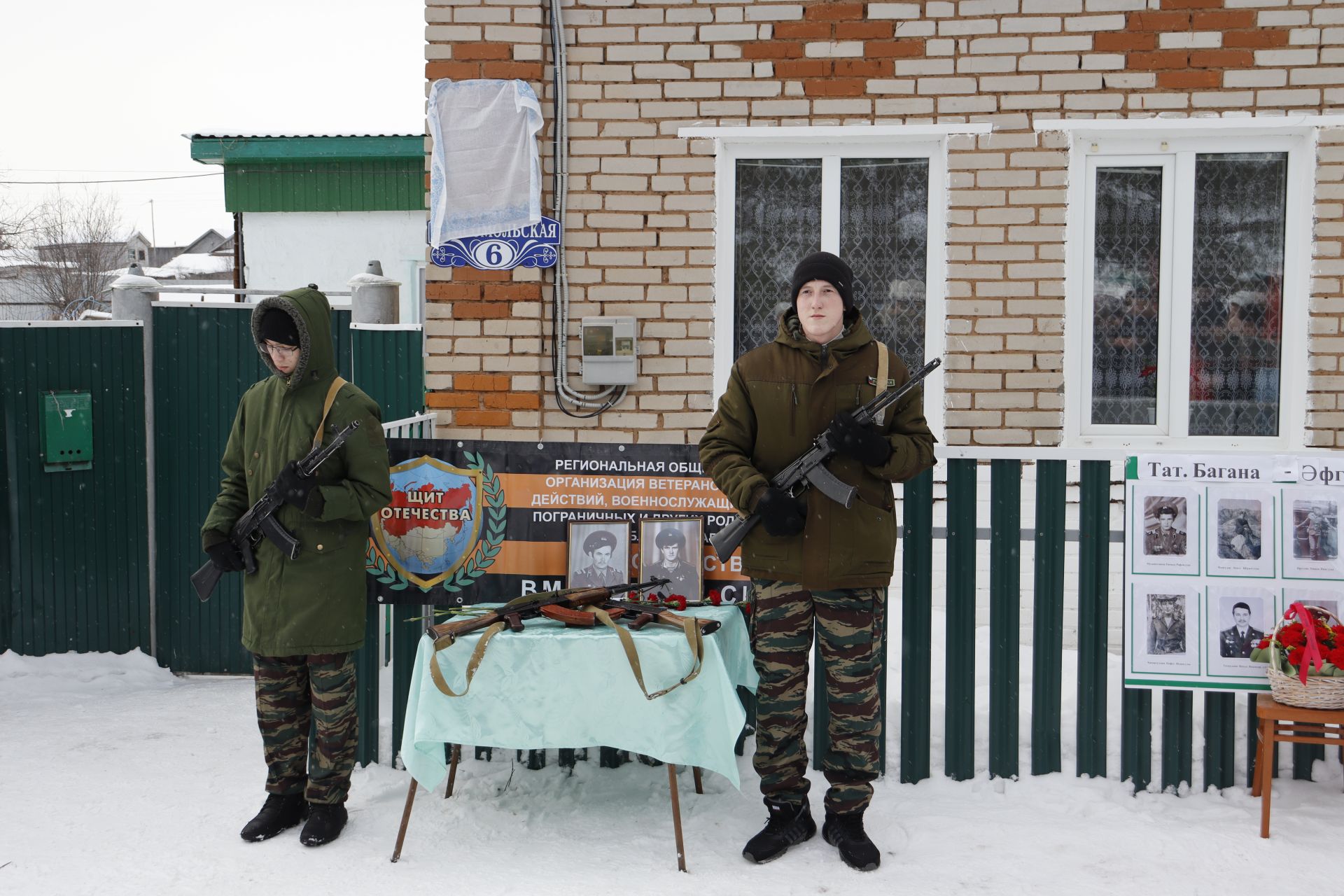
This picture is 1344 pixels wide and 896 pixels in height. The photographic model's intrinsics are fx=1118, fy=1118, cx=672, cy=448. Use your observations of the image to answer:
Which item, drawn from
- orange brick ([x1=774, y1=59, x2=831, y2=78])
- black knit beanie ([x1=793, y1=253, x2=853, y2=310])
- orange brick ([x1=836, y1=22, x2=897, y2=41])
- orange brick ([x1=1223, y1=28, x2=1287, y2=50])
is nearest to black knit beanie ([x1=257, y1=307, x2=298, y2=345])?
black knit beanie ([x1=793, y1=253, x2=853, y2=310])

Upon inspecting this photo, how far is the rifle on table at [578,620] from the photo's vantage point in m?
3.66

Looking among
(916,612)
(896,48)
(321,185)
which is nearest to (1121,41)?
(896,48)

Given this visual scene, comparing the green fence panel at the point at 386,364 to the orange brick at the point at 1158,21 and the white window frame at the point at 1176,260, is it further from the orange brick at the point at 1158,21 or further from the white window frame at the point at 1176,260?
the orange brick at the point at 1158,21

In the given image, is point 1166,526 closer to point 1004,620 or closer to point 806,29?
point 1004,620

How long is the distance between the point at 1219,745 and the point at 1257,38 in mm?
A: 3482

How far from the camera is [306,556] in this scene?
12.5ft

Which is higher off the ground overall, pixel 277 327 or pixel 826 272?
pixel 826 272

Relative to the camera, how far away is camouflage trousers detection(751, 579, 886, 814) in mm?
3709

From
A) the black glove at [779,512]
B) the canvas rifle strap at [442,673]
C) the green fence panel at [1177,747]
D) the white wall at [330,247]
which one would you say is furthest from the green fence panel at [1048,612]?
the white wall at [330,247]

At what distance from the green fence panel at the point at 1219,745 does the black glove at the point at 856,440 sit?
1776 millimetres

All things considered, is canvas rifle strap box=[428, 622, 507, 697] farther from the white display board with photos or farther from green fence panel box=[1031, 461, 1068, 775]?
the white display board with photos

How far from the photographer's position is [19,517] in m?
6.07

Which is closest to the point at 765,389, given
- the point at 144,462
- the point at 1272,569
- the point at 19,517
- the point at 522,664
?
the point at 522,664

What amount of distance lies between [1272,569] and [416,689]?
3102 mm
